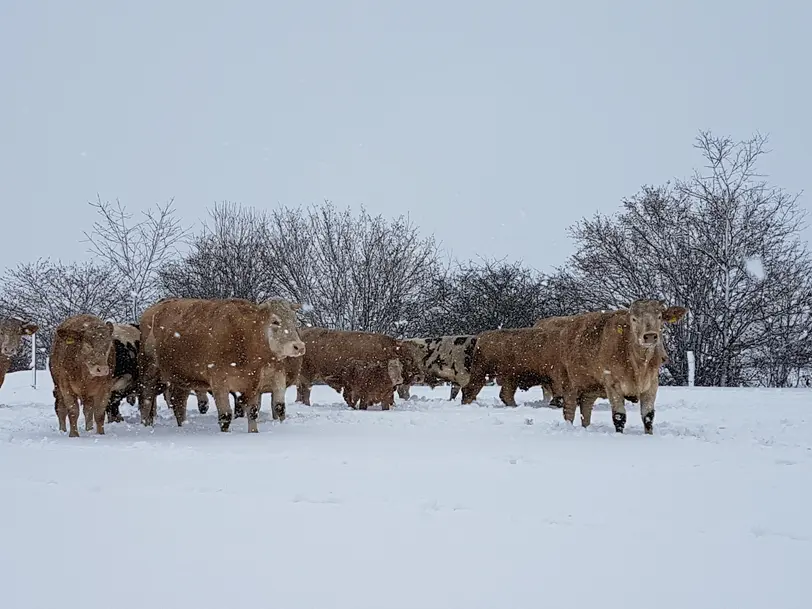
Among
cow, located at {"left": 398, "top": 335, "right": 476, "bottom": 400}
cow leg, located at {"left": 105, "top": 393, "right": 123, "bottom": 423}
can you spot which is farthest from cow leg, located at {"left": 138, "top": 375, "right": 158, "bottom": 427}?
cow, located at {"left": 398, "top": 335, "right": 476, "bottom": 400}

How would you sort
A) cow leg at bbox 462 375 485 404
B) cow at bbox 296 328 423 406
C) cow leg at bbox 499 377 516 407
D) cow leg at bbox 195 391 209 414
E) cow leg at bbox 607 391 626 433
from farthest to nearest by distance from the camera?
1. cow leg at bbox 462 375 485 404
2. cow at bbox 296 328 423 406
3. cow leg at bbox 499 377 516 407
4. cow leg at bbox 195 391 209 414
5. cow leg at bbox 607 391 626 433

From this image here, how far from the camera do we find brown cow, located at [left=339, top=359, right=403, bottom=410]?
1612 centimetres

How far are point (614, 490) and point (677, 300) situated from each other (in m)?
25.5

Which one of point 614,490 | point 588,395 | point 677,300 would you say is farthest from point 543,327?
point 677,300

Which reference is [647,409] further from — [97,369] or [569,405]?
[97,369]

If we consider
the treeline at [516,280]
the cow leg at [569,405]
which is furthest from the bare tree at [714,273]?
the cow leg at [569,405]

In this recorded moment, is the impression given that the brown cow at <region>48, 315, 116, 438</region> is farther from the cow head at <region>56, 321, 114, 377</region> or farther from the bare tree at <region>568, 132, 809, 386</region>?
the bare tree at <region>568, 132, 809, 386</region>

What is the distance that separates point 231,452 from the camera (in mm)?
7637

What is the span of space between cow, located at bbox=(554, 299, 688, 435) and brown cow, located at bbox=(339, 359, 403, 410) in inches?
222

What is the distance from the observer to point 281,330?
1102 cm

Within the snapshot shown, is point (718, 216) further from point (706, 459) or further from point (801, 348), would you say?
point (706, 459)

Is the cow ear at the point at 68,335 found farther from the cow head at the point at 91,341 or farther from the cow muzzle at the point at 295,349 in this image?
the cow muzzle at the point at 295,349

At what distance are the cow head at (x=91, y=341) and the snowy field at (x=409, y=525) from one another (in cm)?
212

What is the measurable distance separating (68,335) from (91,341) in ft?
1.00
